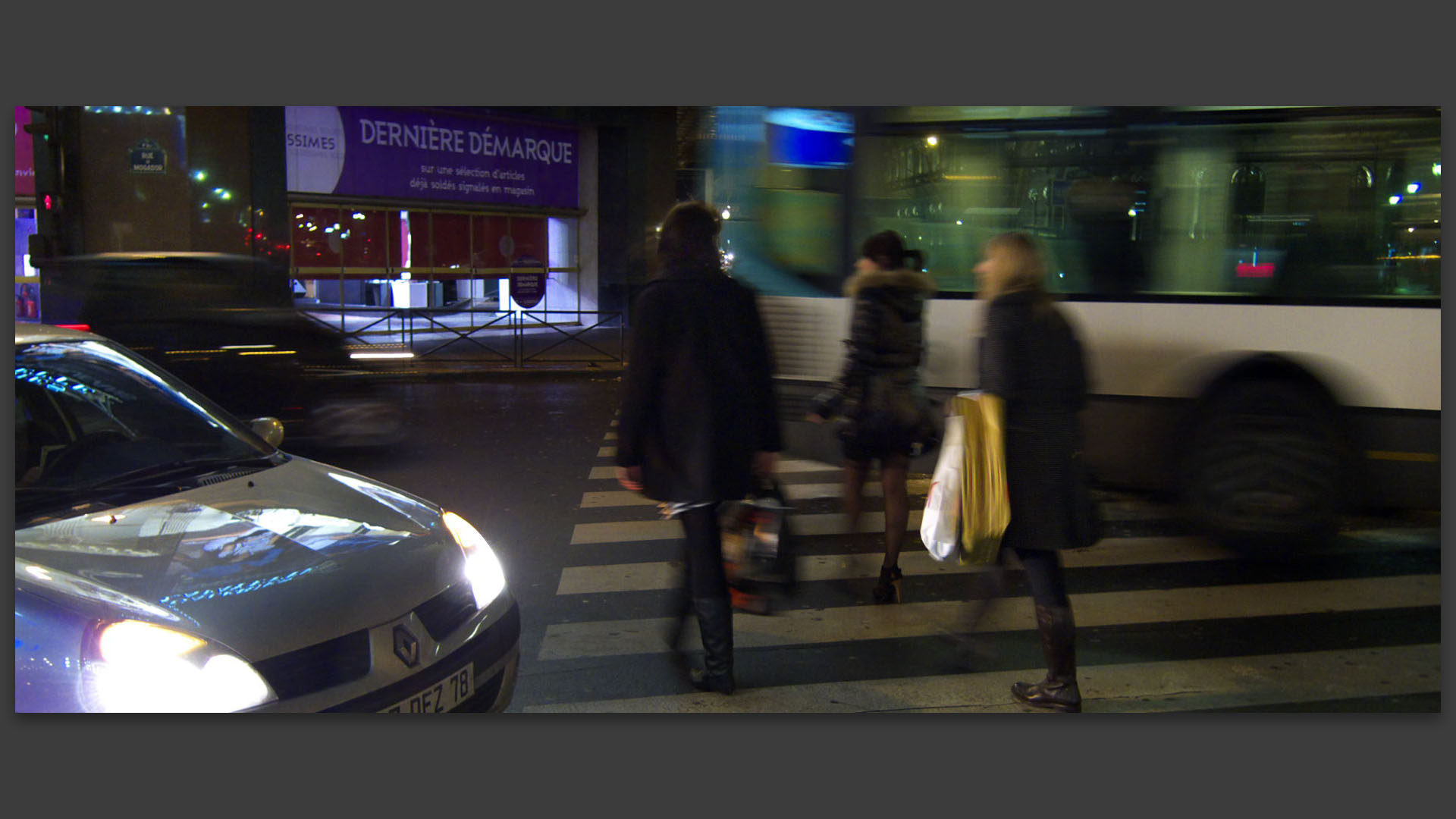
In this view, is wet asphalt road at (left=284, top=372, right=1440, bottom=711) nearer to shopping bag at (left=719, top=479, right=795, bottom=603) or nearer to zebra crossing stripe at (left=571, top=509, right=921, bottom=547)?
zebra crossing stripe at (left=571, top=509, right=921, bottom=547)

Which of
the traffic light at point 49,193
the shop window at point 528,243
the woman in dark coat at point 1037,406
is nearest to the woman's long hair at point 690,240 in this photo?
the woman in dark coat at point 1037,406

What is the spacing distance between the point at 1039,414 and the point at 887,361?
164 cm

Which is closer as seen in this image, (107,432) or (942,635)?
(107,432)

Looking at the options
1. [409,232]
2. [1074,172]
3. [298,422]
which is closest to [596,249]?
[409,232]

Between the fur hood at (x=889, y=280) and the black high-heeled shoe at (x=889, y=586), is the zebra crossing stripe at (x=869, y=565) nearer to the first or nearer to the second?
the black high-heeled shoe at (x=889, y=586)

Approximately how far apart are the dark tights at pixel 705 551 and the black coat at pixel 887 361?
63.1 inches

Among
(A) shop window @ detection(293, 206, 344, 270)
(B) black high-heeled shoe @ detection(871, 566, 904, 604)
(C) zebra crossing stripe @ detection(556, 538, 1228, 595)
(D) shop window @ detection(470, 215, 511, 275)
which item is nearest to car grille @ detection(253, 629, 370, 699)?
(C) zebra crossing stripe @ detection(556, 538, 1228, 595)

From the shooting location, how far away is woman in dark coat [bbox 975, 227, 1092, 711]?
4219 millimetres

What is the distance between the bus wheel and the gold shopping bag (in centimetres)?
323

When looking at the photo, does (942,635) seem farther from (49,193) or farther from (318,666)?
(49,193)

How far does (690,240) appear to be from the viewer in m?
4.33

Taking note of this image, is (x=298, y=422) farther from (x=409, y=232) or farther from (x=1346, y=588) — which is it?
(x=409, y=232)

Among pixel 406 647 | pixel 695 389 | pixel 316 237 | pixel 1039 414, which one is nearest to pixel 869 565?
pixel 1039 414

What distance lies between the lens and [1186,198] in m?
7.24
